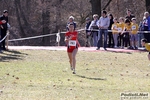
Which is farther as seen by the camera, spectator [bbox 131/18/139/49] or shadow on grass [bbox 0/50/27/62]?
spectator [bbox 131/18/139/49]

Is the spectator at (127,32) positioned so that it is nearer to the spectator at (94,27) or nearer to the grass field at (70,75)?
the spectator at (94,27)

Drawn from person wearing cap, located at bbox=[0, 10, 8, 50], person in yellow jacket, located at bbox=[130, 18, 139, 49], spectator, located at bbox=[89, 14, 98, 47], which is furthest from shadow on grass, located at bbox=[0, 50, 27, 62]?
person in yellow jacket, located at bbox=[130, 18, 139, 49]

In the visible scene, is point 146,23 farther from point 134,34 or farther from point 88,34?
point 88,34

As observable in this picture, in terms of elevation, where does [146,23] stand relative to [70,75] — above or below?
above

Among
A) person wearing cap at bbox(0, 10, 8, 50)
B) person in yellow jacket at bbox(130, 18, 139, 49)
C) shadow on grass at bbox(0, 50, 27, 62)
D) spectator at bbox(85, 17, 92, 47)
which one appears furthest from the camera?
spectator at bbox(85, 17, 92, 47)

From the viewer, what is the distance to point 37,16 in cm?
4725

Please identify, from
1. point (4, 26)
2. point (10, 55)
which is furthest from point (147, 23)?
point (10, 55)

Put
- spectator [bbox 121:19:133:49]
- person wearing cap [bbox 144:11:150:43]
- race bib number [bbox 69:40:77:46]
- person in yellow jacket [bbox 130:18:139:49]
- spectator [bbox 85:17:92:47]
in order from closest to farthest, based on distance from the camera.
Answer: race bib number [bbox 69:40:77:46]
person wearing cap [bbox 144:11:150:43]
person in yellow jacket [bbox 130:18:139:49]
spectator [bbox 121:19:133:49]
spectator [bbox 85:17:92:47]

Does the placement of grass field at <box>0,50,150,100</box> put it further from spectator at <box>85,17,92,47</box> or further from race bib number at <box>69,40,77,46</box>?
spectator at <box>85,17,92,47</box>

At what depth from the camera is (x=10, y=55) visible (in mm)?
20906

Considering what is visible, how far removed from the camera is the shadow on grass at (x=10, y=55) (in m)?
19.5

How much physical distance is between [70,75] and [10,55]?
6431 millimetres

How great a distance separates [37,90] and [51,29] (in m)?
34.9

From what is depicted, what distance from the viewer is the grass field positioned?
11.6 metres
